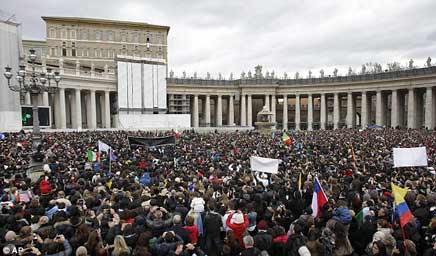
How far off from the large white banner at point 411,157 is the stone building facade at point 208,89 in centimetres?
4937

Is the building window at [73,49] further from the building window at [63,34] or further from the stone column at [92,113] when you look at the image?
the stone column at [92,113]

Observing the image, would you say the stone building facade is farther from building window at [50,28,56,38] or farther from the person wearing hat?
the person wearing hat

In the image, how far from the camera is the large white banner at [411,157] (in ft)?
40.9

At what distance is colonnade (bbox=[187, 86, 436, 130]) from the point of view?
57250 millimetres

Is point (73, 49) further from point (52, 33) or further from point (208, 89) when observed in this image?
point (208, 89)

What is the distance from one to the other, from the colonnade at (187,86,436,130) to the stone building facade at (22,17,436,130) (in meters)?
0.18

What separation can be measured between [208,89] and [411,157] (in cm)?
6197

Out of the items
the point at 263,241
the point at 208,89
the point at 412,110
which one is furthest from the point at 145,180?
the point at 208,89

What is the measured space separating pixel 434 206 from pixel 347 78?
2525 inches

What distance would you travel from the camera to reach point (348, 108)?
6725 cm

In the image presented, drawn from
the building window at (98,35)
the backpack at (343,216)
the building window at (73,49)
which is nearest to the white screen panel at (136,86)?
the building window at (98,35)

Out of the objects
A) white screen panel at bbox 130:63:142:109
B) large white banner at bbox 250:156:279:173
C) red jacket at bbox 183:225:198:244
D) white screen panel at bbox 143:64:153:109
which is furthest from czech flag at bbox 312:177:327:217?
white screen panel at bbox 143:64:153:109

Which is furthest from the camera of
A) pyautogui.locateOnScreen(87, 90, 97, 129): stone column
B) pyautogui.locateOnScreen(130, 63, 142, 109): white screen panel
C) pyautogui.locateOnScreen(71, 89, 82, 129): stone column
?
pyautogui.locateOnScreen(130, 63, 142, 109): white screen panel

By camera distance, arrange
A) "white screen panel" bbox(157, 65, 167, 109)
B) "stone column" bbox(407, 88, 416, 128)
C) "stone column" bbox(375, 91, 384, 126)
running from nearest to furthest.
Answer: "stone column" bbox(407, 88, 416, 128) < "stone column" bbox(375, 91, 384, 126) < "white screen panel" bbox(157, 65, 167, 109)
